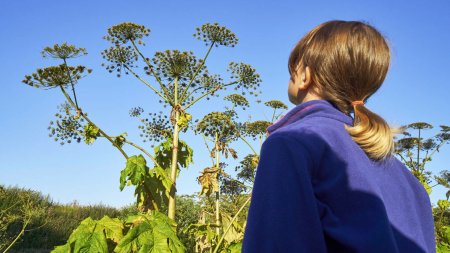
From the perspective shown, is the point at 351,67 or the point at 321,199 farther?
the point at 351,67

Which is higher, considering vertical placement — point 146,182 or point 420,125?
point 420,125

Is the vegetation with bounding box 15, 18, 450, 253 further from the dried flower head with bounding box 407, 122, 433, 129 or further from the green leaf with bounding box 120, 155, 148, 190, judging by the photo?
the dried flower head with bounding box 407, 122, 433, 129

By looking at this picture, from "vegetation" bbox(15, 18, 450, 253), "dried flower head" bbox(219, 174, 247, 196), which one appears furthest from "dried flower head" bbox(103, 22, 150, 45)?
"dried flower head" bbox(219, 174, 247, 196)

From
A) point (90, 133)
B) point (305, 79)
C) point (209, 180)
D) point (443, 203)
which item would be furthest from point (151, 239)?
point (443, 203)

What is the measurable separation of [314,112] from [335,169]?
26cm

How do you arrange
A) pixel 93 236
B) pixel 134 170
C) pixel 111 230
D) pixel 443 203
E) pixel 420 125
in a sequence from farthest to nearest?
pixel 420 125 < pixel 443 203 < pixel 134 170 < pixel 111 230 < pixel 93 236

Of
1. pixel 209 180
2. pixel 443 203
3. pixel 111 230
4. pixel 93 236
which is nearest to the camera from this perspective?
pixel 93 236

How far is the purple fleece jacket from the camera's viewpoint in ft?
4.62

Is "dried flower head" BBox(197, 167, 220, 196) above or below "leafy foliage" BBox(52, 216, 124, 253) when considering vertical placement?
above

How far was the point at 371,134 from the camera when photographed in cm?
167

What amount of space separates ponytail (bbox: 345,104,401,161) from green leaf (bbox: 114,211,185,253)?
2539 mm

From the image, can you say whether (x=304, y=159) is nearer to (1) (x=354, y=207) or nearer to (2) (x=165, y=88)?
(1) (x=354, y=207)

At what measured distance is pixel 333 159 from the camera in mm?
1549

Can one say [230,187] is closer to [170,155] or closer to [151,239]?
[170,155]
